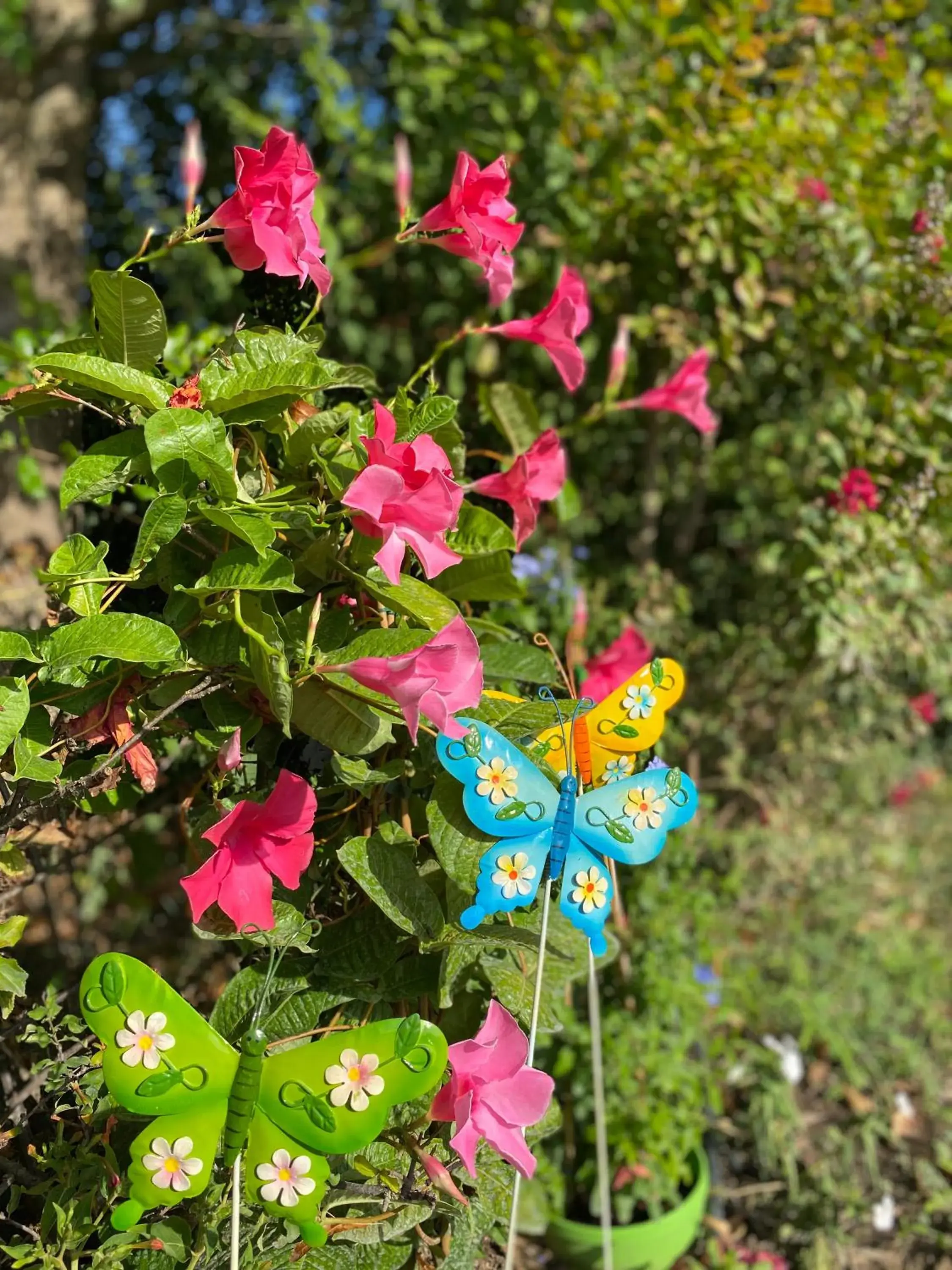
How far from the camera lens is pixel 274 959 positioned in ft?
2.96

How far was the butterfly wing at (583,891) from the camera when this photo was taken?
89 centimetres

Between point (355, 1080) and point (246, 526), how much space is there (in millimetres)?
457

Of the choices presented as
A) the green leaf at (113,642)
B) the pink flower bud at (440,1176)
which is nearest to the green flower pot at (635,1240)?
the pink flower bud at (440,1176)

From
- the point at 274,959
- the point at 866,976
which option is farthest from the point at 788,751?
the point at 274,959

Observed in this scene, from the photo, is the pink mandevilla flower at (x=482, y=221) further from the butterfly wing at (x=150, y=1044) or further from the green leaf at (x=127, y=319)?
the butterfly wing at (x=150, y=1044)

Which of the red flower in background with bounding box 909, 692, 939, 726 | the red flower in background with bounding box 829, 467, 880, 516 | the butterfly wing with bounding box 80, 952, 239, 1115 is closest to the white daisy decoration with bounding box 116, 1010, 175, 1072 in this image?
the butterfly wing with bounding box 80, 952, 239, 1115

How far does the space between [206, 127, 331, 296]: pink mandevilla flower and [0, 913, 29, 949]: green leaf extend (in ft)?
2.08

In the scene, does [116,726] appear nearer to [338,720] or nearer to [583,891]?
[338,720]

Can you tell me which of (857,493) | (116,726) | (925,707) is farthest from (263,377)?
(925,707)

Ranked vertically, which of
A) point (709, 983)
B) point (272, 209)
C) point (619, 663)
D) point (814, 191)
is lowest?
point (709, 983)

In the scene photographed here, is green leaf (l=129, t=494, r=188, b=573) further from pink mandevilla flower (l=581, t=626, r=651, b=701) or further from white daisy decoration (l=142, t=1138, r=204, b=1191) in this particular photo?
pink mandevilla flower (l=581, t=626, r=651, b=701)

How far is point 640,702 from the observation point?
3.18ft

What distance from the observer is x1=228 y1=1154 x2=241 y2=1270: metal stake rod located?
2.50ft

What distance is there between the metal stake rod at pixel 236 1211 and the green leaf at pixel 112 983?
167mm
